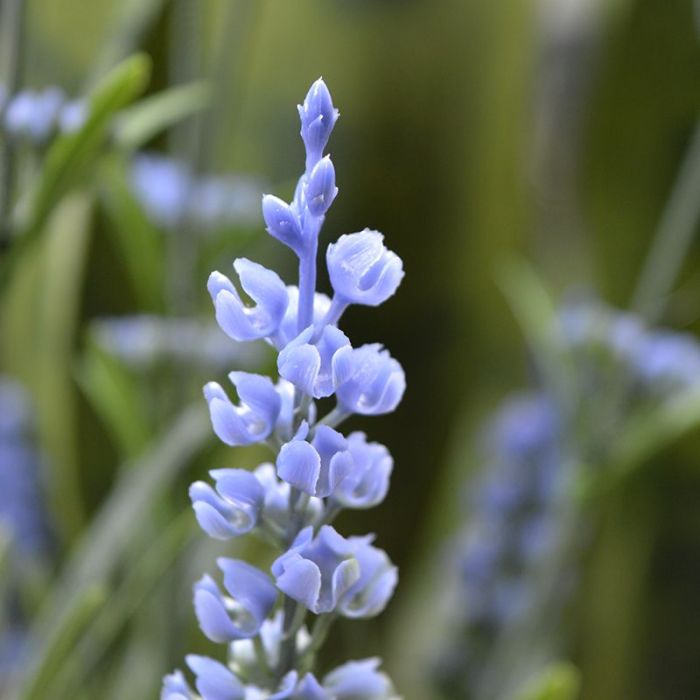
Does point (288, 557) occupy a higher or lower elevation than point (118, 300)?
lower

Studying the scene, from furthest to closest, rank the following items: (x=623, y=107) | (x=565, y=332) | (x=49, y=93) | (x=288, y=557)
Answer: (x=623, y=107), (x=565, y=332), (x=49, y=93), (x=288, y=557)

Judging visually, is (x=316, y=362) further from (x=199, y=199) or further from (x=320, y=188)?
(x=199, y=199)

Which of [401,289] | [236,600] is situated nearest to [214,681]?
[236,600]

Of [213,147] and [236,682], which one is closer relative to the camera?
[236,682]

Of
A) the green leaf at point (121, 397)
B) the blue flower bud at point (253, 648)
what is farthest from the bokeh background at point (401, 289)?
the blue flower bud at point (253, 648)

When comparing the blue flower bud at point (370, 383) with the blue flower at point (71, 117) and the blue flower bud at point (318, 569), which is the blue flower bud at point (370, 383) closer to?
the blue flower bud at point (318, 569)

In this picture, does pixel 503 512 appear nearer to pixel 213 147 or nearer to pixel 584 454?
pixel 584 454

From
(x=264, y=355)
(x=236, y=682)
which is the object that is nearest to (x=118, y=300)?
(x=264, y=355)

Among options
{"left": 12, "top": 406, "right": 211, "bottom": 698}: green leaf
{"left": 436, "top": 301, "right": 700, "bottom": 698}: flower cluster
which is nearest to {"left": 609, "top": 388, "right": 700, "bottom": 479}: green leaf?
{"left": 436, "top": 301, "right": 700, "bottom": 698}: flower cluster

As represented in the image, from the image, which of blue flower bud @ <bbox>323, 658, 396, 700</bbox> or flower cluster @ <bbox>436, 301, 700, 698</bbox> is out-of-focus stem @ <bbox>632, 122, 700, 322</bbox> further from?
blue flower bud @ <bbox>323, 658, 396, 700</bbox>
